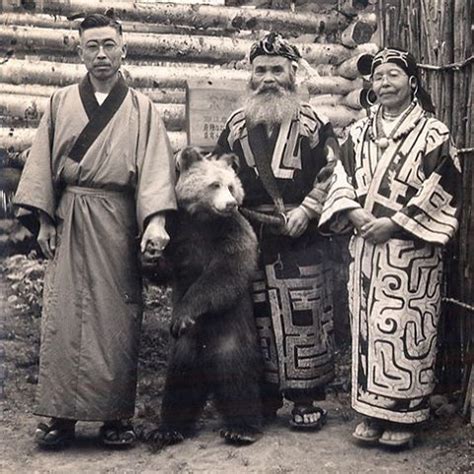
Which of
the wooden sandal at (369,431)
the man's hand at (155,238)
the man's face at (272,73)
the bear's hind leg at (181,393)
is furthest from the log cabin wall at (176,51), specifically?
the wooden sandal at (369,431)

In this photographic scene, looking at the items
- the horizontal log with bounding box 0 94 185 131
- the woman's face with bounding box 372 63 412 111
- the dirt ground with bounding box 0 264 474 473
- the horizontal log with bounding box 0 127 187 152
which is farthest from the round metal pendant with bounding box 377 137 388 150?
the horizontal log with bounding box 0 127 187 152

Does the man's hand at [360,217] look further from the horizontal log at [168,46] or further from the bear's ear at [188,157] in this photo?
the horizontal log at [168,46]

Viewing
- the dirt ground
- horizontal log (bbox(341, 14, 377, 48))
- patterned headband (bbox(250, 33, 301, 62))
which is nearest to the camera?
the dirt ground

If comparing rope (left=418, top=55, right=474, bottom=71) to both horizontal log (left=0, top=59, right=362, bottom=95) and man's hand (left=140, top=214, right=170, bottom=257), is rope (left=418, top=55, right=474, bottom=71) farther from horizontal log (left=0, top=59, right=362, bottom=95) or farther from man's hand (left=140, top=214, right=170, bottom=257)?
man's hand (left=140, top=214, right=170, bottom=257)

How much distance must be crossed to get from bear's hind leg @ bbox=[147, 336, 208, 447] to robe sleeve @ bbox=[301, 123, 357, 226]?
85 cm

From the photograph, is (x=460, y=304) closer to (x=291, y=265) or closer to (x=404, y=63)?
(x=291, y=265)

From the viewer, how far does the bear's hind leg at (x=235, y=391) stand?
389 centimetres

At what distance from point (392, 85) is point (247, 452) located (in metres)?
1.76

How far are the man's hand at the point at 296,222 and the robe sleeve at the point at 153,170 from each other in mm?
571

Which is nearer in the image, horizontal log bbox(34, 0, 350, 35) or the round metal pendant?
the round metal pendant

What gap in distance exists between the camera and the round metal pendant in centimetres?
377

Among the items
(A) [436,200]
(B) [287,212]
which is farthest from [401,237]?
(B) [287,212]

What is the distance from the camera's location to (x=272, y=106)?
4.06m

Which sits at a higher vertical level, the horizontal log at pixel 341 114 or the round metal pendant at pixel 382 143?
the horizontal log at pixel 341 114
